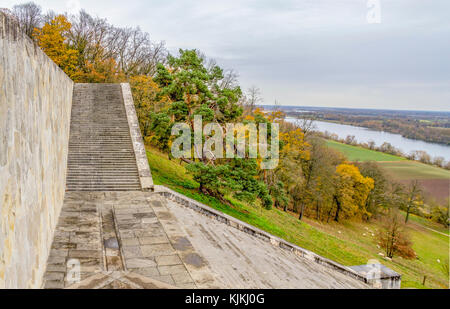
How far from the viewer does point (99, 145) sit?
12852 millimetres

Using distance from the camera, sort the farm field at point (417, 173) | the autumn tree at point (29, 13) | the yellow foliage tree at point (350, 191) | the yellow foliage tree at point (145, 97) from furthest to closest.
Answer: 1. the farm field at point (417, 173)
2. the autumn tree at point (29, 13)
3. the yellow foliage tree at point (350, 191)
4. the yellow foliage tree at point (145, 97)

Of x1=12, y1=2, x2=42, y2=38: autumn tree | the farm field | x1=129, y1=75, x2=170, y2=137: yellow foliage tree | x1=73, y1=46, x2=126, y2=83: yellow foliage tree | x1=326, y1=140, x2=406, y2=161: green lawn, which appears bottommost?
the farm field

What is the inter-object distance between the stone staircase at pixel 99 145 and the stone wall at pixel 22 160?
203 inches

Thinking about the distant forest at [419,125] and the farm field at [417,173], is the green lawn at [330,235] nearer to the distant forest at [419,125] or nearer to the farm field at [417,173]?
the farm field at [417,173]

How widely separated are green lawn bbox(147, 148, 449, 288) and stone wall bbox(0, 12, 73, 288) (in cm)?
945

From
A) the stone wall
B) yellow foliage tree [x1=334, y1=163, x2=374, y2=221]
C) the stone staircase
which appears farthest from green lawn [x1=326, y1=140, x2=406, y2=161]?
the stone wall

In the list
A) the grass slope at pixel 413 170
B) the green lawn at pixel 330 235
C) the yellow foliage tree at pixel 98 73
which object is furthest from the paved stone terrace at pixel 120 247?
the grass slope at pixel 413 170

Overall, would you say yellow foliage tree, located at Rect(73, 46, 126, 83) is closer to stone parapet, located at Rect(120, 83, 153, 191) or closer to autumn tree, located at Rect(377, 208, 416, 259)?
stone parapet, located at Rect(120, 83, 153, 191)

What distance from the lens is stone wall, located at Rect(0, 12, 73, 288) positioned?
2898 mm

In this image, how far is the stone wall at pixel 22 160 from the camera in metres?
2.90

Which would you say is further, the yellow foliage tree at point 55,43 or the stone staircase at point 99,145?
the yellow foliage tree at point 55,43

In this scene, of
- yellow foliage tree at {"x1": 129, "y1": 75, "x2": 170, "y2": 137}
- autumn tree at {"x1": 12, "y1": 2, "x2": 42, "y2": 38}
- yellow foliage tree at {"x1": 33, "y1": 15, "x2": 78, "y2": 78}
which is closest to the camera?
yellow foliage tree at {"x1": 33, "y1": 15, "x2": 78, "y2": 78}

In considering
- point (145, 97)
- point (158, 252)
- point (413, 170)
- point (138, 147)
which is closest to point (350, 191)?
point (145, 97)

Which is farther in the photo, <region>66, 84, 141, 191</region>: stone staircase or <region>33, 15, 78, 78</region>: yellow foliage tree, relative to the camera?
<region>33, 15, 78, 78</region>: yellow foliage tree
